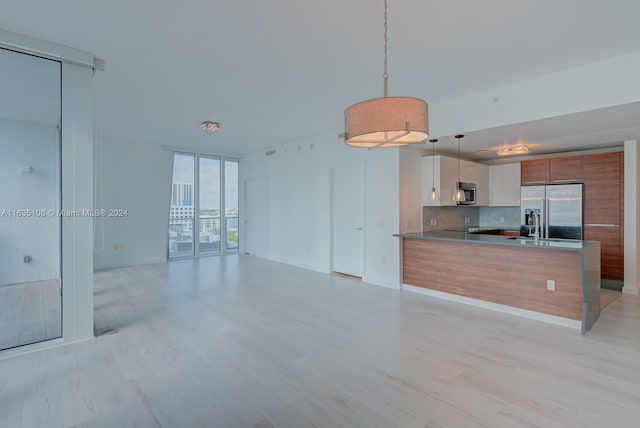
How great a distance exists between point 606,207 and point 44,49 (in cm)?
784

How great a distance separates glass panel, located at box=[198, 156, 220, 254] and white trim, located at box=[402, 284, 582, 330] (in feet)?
18.2

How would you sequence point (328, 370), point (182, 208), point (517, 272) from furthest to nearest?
point (182, 208), point (517, 272), point (328, 370)

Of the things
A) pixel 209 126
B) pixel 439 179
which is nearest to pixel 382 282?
pixel 439 179

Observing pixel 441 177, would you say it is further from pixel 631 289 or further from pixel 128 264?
pixel 128 264

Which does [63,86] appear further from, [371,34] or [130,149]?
[130,149]

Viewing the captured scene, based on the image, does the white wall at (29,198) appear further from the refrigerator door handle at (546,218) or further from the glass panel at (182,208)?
the refrigerator door handle at (546,218)

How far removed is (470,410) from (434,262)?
2.91 meters

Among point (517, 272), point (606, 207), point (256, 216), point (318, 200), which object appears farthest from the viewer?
point (256, 216)

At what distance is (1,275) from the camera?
9.68 feet

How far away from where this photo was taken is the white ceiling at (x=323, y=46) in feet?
8.06

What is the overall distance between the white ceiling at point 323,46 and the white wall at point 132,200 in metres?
2.54

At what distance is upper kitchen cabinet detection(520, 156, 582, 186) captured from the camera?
5594mm

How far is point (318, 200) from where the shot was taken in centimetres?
677

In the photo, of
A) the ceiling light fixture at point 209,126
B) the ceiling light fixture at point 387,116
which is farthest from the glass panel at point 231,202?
the ceiling light fixture at point 387,116
